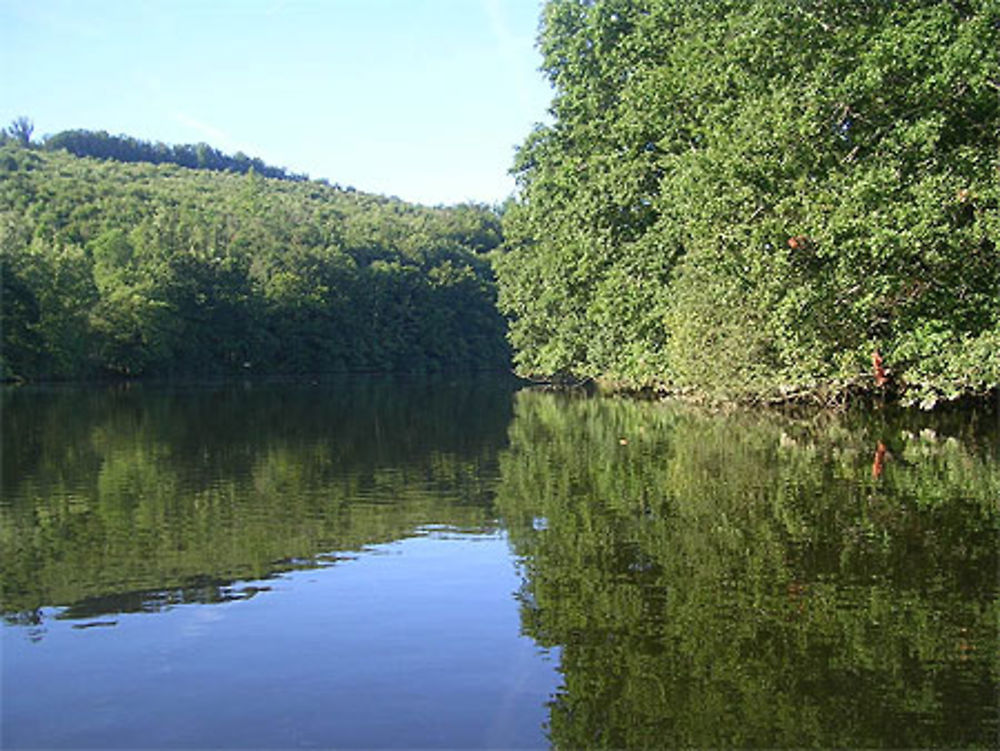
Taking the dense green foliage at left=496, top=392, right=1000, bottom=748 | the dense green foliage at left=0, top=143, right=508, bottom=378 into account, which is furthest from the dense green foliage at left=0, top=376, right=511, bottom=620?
the dense green foliage at left=0, top=143, right=508, bottom=378

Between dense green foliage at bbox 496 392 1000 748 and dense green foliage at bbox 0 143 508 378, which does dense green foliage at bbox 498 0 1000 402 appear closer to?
dense green foliage at bbox 496 392 1000 748

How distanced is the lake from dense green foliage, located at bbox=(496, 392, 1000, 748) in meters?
0.04

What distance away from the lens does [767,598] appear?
9.52 metres

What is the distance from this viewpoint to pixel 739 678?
7430 mm

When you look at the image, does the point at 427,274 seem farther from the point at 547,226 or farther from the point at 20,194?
the point at 547,226

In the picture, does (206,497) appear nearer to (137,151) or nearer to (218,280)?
(218,280)

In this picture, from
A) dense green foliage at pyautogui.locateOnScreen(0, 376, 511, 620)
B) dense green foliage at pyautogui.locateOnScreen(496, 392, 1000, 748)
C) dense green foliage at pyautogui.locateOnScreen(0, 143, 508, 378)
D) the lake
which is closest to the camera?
dense green foliage at pyautogui.locateOnScreen(496, 392, 1000, 748)

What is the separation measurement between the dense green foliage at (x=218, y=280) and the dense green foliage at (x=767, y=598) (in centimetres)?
6226

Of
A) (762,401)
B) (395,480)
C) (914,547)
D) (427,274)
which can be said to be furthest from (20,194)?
(914,547)

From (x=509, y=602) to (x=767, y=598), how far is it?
8.15 ft

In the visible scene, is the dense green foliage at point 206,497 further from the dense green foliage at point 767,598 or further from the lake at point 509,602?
the dense green foliage at point 767,598

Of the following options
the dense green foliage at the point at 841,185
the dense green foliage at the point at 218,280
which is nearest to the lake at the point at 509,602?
the dense green foliage at the point at 841,185

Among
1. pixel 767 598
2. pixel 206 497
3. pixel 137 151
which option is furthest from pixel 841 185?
pixel 137 151

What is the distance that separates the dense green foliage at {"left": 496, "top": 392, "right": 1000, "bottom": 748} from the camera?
6.74 metres
